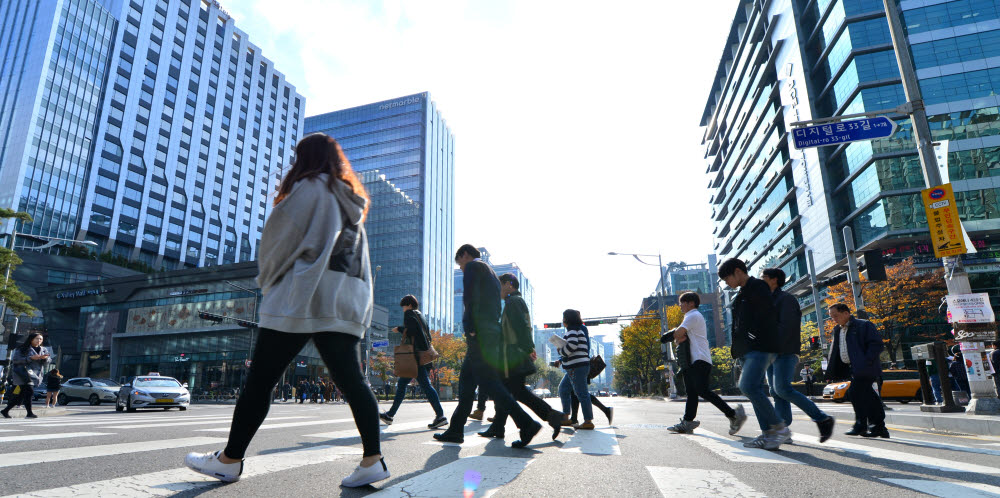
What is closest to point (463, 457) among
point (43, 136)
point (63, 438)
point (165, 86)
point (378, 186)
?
point (63, 438)

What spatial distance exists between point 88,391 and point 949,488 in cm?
2965

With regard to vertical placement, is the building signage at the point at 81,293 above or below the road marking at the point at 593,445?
above

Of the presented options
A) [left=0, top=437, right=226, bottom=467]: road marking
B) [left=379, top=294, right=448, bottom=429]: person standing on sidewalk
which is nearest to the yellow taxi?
[left=379, top=294, right=448, bottom=429]: person standing on sidewalk

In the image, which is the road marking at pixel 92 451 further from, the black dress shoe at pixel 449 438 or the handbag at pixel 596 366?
the handbag at pixel 596 366

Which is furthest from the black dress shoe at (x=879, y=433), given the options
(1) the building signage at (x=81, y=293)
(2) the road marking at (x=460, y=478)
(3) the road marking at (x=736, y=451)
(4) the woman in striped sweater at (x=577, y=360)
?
(1) the building signage at (x=81, y=293)

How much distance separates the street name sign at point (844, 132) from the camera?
30.6ft

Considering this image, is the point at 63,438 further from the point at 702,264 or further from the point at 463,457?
the point at 702,264

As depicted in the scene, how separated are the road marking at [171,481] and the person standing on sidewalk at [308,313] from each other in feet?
0.45

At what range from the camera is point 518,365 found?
4.62 meters

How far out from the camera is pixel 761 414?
4.69 metres

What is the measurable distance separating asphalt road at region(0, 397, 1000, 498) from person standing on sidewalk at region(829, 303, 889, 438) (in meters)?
0.86

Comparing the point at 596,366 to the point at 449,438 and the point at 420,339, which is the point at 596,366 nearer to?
the point at 420,339

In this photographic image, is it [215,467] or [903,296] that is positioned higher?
[903,296]

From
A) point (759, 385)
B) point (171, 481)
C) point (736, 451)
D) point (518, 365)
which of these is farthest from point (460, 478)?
point (759, 385)
